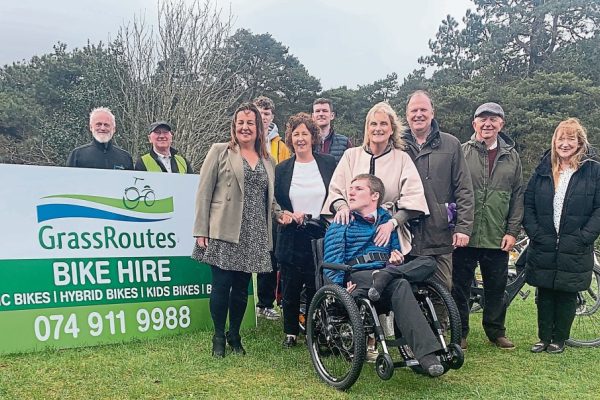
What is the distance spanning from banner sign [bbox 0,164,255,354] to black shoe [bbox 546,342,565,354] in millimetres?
2723

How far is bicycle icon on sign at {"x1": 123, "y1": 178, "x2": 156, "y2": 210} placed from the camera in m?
4.45

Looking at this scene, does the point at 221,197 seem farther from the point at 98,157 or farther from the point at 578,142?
the point at 578,142

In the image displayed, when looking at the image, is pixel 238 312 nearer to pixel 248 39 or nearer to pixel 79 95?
pixel 79 95

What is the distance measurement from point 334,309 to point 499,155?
191 centimetres

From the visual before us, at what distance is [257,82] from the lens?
99.1ft

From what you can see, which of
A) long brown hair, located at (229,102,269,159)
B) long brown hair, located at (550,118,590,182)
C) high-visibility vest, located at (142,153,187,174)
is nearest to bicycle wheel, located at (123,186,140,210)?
high-visibility vest, located at (142,153,187,174)

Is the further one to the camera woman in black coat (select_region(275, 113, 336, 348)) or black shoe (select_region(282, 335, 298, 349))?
black shoe (select_region(282, 335, 298, 349))

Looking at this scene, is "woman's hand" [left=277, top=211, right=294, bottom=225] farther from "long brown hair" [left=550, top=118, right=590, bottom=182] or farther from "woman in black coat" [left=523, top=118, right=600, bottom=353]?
"long brown hair" [left=550, top=118, right=590, bottom=182]

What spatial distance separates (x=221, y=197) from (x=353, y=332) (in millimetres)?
1389

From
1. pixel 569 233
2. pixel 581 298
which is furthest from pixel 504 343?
pixel 581 298

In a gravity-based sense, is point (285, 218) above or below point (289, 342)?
above

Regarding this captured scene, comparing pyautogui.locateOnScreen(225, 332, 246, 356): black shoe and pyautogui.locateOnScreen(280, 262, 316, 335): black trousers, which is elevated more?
pyautogui.locateOnScreen(280, 262, 316, 335): black trousers

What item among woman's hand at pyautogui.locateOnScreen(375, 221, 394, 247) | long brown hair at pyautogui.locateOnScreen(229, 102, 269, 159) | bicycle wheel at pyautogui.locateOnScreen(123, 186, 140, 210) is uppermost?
long brown hair at pyautogui.locateOnScreen(229, 102, 269, 159)

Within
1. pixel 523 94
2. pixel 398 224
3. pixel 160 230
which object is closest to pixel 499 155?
pixel 398 224
